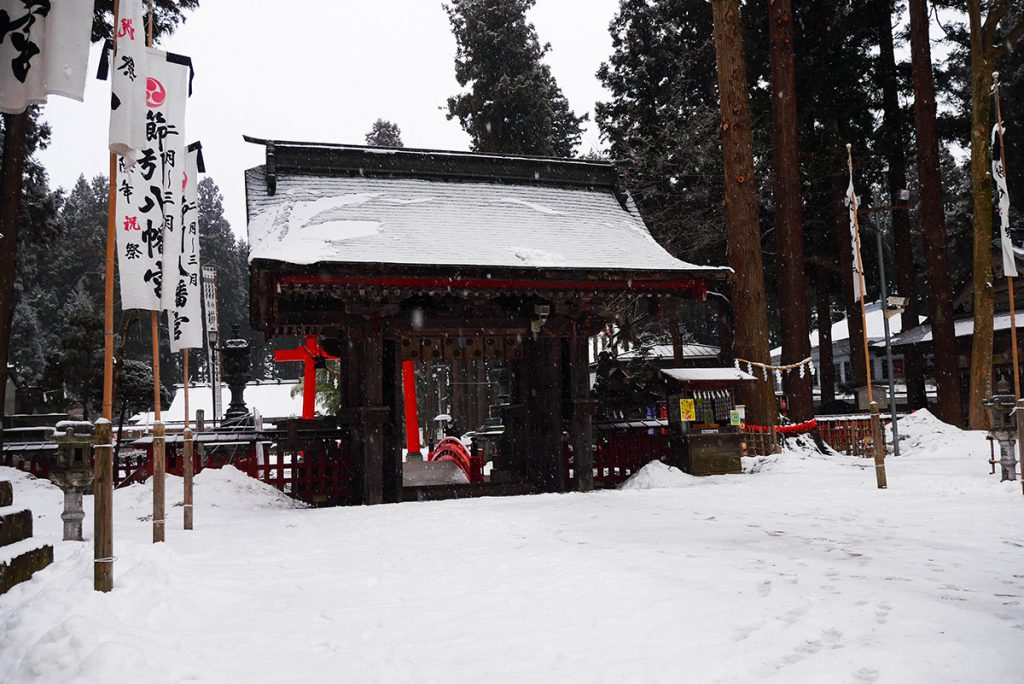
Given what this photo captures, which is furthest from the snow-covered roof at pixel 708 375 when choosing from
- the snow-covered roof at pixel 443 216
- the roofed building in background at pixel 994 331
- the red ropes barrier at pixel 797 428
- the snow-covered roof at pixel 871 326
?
the snow-covered roof at pixel 871 326

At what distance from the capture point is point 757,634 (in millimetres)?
3859

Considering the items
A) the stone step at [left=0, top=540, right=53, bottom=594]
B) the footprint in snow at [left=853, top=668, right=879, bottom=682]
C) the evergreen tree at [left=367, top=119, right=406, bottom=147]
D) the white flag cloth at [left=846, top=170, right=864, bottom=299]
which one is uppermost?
the evergreen tree at [left=367, top=119, right=406, bottom=147]

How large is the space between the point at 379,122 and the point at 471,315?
40819mm

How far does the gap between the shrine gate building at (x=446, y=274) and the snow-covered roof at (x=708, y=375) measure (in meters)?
1.58

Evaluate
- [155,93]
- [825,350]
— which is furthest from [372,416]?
[825,350]

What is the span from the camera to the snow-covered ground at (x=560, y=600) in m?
3.56

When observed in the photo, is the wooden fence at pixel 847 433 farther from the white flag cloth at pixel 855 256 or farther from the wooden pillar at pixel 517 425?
the wooden pillar at pixel 517 425

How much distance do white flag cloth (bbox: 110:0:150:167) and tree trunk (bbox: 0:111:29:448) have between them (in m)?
9.48

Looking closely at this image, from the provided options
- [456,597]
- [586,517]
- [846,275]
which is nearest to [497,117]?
[846,275]

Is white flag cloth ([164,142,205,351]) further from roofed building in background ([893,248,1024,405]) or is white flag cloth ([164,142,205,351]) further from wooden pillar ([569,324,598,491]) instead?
roofed building in background ([893,248,1024,405])

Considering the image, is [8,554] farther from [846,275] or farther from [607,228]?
[846,275]

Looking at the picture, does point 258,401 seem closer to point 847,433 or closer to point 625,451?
point 847,433

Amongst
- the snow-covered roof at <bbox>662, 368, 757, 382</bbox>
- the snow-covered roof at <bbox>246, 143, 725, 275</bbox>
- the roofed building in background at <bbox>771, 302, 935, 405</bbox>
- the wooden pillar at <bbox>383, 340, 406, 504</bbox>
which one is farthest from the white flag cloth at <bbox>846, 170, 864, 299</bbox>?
the roofed building in background at <bbox>771, 302, 935, 405</bbox>

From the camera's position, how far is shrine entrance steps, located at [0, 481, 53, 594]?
477 centimetres
